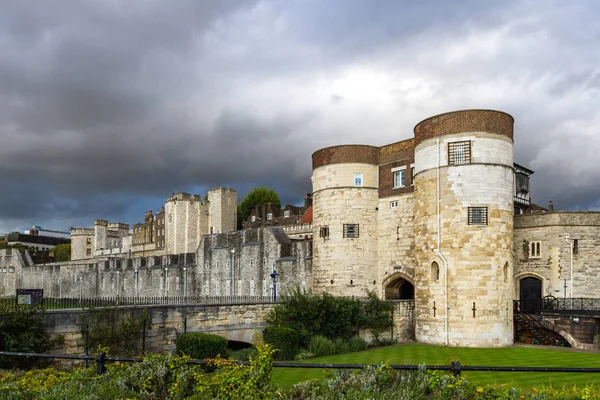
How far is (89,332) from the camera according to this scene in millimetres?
19266

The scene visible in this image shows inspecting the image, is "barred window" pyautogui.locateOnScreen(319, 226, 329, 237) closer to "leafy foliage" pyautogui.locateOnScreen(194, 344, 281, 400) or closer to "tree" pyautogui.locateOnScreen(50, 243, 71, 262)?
"leafy foliage" pyautogui.locateOnScreen(194, 344, 281, 400)

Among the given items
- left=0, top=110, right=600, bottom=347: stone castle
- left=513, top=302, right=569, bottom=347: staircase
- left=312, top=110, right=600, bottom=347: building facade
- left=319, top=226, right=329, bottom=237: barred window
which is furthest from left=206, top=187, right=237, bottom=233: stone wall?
left=513, top=302, right=569, bottom=347: staircase

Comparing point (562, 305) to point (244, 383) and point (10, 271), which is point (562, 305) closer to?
point (244, 383)

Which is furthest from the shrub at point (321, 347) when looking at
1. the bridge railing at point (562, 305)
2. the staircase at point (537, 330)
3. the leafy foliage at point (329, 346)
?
the bridge railing at point (562, 305)

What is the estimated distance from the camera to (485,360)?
2095cm

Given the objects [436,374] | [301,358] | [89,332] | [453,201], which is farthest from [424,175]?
[436,374]

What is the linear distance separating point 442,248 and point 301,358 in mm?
8546

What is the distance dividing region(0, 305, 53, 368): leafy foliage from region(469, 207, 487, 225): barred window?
18526 millimetres

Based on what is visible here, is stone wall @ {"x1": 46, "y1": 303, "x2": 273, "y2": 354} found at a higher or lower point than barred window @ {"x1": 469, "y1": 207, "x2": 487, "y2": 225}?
lower

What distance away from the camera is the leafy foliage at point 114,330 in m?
19.2

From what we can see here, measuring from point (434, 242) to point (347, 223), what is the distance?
23.0 feet

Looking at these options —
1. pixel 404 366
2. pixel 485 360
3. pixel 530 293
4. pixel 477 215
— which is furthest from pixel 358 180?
pixel 404 366

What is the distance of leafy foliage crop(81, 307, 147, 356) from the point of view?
63.2 ft

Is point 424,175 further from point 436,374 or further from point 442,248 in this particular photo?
point 436,374
